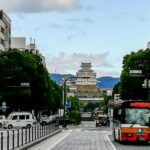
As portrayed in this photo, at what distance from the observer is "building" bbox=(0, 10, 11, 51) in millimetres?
124375

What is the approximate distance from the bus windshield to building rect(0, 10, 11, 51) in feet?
281

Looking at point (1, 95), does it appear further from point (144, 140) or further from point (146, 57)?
point (144, 140)

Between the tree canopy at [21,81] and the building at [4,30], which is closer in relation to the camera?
the tree canopy at [21,81]

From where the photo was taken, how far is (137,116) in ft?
120

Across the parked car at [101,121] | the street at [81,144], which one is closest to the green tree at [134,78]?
the parked car at [101,121]

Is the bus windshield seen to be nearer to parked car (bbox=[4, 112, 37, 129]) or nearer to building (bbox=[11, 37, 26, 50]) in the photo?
parked car (bbox=[4, 112, 37, 129])

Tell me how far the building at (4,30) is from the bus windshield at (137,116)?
281 ft

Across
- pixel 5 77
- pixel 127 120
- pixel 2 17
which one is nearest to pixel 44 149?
pixel 127 120

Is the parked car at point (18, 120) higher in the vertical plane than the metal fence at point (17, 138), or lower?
higher

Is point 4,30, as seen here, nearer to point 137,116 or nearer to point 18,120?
point 18,120

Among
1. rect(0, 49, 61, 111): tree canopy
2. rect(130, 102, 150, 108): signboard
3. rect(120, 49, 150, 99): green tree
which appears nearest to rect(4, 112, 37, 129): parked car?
rect(0, 49, 61, 111): tree canopy

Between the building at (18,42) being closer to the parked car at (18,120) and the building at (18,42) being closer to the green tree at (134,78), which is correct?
the green tree at (134,78)

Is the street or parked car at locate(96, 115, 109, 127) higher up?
parked car at locate(96, 115, 109, 127)

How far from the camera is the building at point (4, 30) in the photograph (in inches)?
4897
